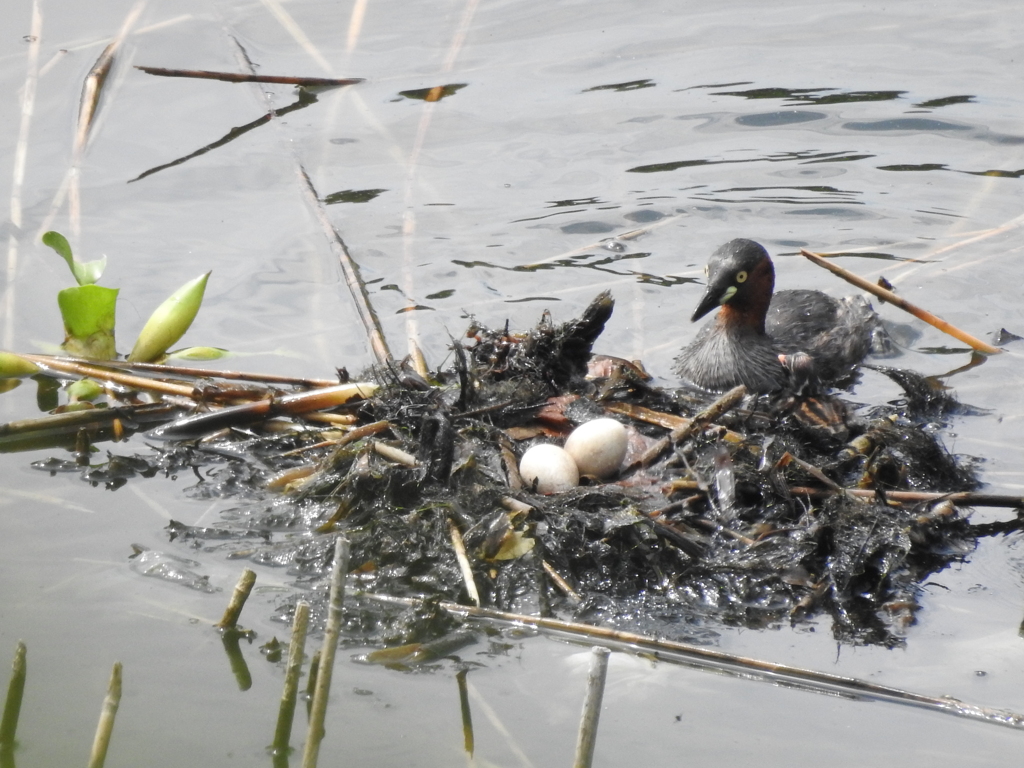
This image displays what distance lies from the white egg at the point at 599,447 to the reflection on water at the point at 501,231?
87cm

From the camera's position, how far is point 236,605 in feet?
11.3

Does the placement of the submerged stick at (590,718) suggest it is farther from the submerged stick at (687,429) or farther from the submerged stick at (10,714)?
the submerged stick at (687,429)

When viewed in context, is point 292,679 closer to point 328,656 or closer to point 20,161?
point 328,656

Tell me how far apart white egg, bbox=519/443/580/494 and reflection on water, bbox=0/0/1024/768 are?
2.38 feet

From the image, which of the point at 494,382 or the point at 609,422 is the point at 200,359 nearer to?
the point at 494,382

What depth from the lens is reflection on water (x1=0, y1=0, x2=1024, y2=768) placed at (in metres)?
3.31

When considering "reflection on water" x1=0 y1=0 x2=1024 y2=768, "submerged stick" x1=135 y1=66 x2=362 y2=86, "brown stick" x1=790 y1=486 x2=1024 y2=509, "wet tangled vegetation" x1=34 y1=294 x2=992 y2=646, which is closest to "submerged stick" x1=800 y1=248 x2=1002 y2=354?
"reflection on water" x1=0 y1=0 x2=1024 y2=768

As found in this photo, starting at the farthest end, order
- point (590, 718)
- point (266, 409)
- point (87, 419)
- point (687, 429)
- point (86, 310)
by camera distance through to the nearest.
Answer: point (86, 310)
point (87, 419)
point (266, 409)
point (687, 429)
point (590, 718)

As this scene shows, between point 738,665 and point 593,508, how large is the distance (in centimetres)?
84

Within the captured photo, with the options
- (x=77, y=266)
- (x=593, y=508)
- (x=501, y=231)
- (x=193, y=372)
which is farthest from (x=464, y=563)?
(x=501, y=231)

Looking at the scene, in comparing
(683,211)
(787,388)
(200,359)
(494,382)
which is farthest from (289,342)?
(683,211)

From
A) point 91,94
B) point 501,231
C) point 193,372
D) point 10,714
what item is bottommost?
point 10,714

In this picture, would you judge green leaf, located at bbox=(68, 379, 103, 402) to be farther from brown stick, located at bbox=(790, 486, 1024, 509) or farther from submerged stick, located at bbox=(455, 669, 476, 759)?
brown stick, located at bbox=(790, 486, 1024, 509)

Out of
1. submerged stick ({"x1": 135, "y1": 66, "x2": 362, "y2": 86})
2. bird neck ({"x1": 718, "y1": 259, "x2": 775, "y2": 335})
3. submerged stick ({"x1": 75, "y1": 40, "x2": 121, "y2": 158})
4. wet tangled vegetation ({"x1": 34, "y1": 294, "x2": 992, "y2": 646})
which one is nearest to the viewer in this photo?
wet tangled vegetation ({"x1": 34, "y1": 294, "x2": 992, "y2": 646})
